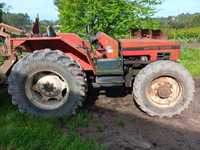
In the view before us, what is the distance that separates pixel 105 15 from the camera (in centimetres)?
1248

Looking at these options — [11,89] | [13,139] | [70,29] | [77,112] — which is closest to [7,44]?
[11,89]

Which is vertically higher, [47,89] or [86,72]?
[86,72]

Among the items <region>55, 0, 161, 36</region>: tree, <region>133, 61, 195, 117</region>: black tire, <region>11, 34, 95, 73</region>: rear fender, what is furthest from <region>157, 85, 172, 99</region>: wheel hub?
<region>55, 0, 161, 36</region>: tree

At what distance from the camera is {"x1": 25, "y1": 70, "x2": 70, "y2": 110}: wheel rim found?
20.1 ft

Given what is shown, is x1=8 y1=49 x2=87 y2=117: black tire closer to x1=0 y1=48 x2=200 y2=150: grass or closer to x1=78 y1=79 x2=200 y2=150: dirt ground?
x1=0 y1=48 x2=200 y2=150: grass

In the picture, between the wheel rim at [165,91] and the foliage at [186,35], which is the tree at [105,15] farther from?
the foliage at [186,35]

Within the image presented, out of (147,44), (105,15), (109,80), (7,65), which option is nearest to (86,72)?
(109,80)

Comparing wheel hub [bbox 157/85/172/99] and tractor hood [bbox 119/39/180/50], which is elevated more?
tractor hood [bbox 119/39/180/50]

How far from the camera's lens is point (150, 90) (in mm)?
6488

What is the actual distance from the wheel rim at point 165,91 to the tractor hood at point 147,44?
2.13ft

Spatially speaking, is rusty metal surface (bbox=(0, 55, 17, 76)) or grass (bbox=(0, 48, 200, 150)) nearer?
grass (bbox=(0, 48, 200, 150))

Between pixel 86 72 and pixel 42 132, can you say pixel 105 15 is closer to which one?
pixel 86 72

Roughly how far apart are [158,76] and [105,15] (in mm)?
6400

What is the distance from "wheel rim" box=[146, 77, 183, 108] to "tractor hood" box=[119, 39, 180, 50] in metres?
0.65
